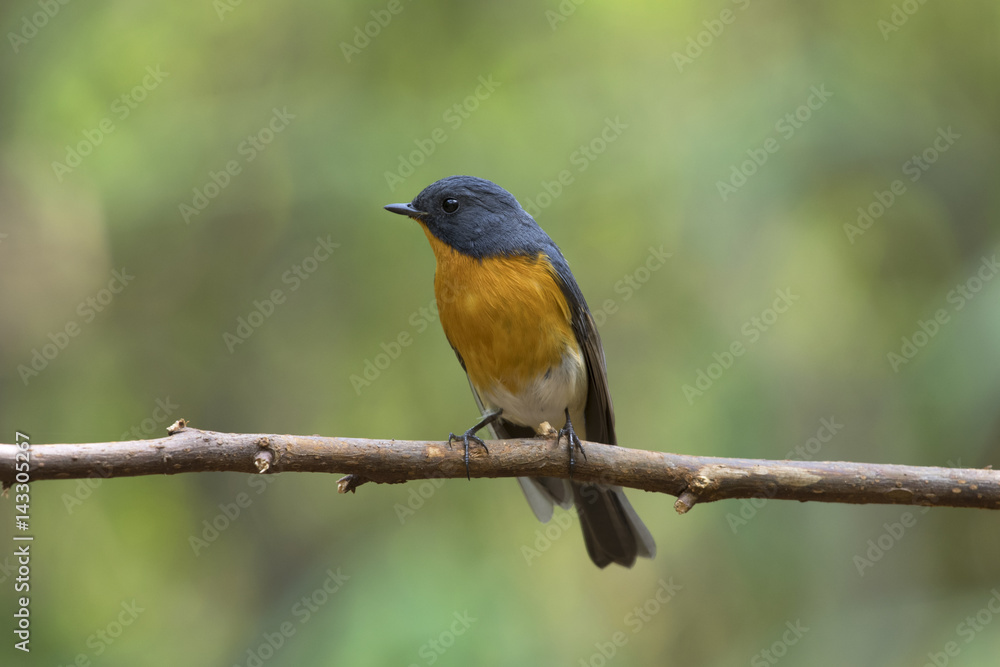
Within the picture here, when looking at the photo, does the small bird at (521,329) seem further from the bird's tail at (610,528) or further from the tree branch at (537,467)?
the tree branch at (537,467)

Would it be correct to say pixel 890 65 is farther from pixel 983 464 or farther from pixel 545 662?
pixel 545 662

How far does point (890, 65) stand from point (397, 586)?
4.92 metres

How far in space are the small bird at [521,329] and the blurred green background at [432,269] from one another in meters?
1.16

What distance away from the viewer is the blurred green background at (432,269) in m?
5.40

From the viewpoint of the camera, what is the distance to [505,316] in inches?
155

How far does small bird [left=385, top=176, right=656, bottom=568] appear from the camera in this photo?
13.1 feet

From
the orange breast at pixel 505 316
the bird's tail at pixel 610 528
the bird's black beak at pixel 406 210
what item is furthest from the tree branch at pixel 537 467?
the bird's black beak at pixel 406 210

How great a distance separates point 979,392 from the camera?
4691 mm

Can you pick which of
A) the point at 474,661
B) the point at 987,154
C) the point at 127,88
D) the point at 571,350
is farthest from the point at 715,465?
the point at 127,88

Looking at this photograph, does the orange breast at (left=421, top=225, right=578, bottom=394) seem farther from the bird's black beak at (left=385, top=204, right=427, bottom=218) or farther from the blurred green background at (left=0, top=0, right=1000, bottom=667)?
the blurred green background at (left=0, top=0, right=1000, bottom=667)

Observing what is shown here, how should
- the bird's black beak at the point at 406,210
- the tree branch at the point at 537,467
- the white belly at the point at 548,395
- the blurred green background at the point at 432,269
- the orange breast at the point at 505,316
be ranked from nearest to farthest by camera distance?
1. the tree branch at the point at 537,467
2. the orange breast at the point at 505,316
3. the white belly at the point at 548,395
4. the bird's black beak at the point at 406,210
5. the blurred green background at the point at 432,269

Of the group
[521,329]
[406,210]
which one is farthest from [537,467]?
[406,210]

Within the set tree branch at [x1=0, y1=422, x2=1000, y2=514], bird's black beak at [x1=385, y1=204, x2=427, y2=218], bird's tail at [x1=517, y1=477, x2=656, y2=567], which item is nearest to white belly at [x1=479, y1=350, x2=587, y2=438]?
bird's tail at [x1=517, y1=477, x2=656, y2=567]

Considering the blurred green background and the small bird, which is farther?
the blurred green background
